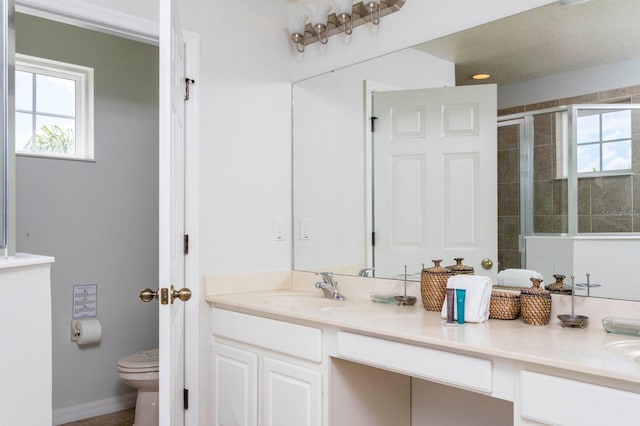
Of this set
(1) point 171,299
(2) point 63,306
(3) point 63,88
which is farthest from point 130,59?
(1) point 171,299

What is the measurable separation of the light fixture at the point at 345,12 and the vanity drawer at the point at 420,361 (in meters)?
1.53

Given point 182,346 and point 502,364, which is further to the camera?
point 182,346

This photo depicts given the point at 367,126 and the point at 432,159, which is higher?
the point at 367,126

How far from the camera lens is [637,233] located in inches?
68.2

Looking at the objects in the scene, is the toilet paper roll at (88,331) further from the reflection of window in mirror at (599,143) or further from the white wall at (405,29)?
the reflection of window in mirror at (599,143)

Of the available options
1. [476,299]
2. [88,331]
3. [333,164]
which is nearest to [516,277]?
[476,299]

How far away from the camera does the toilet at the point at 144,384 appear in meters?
2.94

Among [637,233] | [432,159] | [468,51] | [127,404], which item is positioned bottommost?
[127,404]

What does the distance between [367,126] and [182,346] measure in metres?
1.38

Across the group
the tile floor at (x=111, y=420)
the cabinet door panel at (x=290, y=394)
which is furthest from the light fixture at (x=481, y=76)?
the tile floor at (x=111, y=420)

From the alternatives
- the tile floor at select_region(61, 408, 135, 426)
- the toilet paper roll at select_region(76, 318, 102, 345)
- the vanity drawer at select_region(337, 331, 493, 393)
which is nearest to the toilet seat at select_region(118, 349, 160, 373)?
the toilet paper roll at select_region(76, 318, 102, 345)

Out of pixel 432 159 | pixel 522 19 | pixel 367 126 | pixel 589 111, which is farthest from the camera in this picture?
pixel 367 126

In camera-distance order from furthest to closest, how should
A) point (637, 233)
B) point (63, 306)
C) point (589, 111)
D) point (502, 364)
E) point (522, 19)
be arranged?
point (63, 306) → point (522, 19) → point (589, 111) → point (637, 233) → point (502, 364)

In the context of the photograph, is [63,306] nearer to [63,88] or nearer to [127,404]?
[127,404]
